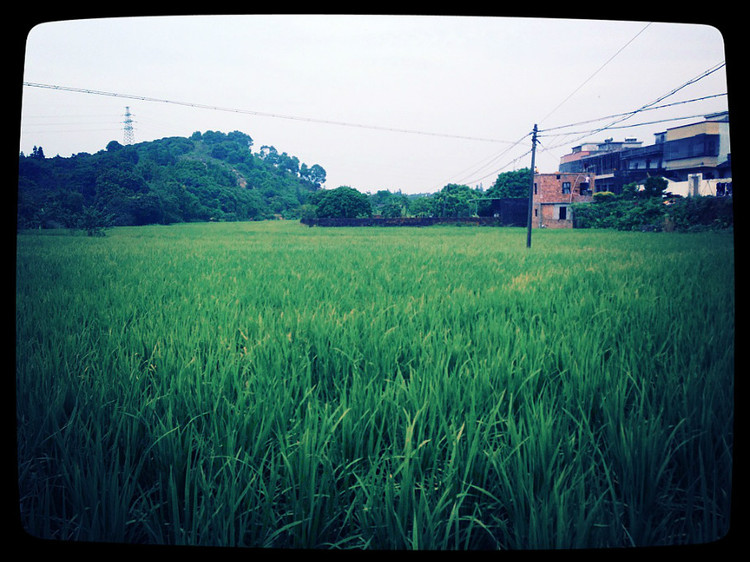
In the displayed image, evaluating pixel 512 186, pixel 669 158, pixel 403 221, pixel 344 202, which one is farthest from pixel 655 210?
pixel 512 186

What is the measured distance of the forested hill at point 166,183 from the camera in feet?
3.34

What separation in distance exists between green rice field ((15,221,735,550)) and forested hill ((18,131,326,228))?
0.11 metres

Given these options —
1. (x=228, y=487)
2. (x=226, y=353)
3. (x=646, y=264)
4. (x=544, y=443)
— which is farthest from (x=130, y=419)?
(x=646, y=264)

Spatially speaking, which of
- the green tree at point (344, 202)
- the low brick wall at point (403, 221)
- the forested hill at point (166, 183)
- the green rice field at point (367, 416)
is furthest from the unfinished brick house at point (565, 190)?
the forested hill at point (166, 183)

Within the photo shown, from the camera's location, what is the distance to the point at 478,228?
358 cm

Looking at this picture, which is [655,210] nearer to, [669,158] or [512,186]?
[669,158]

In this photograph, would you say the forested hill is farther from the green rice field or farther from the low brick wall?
the low brick wall

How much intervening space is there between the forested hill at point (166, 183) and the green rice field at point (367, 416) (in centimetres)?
11

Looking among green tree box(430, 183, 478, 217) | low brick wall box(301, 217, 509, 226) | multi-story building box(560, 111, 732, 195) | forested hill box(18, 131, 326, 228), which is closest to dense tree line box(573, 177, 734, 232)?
multi-story building box(560, 111, 732, 195)

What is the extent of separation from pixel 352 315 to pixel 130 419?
3.67ft

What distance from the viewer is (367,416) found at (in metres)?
1.00

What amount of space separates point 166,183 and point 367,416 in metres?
1.09

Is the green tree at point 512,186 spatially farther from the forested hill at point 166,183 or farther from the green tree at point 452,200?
the forested hill at point 166,183

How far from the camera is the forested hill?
3.34ft
